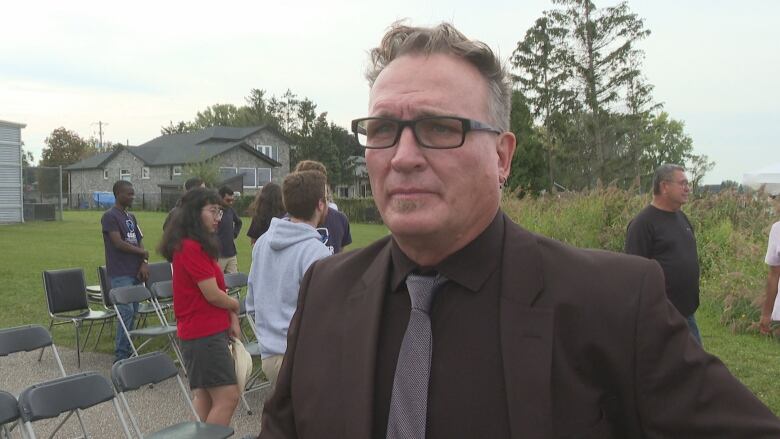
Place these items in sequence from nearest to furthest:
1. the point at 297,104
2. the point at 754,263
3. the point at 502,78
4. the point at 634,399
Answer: the point at 634,399, the point at 502,78, the point at 754,263, the point at 297,104

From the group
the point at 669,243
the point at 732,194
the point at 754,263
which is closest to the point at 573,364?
the point at 669,243

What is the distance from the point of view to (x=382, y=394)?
1.40m

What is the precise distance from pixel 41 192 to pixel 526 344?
120ft

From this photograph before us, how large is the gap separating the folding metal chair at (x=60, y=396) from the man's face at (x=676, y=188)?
15.3 feet

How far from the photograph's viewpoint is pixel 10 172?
3084 cm

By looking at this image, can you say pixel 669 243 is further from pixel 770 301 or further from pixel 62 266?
pixel 62 266

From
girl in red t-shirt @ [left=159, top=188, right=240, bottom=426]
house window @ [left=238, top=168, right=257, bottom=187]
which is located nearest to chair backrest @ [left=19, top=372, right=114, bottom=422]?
girl in red t-shirt @ [left=159, top=188, right=240, bottom=426]

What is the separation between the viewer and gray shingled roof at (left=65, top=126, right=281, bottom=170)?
57.9 m

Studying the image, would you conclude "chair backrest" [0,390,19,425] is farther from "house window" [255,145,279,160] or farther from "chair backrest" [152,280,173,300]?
"house window" [255,145,279,160]

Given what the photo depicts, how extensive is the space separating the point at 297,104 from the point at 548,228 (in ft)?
263

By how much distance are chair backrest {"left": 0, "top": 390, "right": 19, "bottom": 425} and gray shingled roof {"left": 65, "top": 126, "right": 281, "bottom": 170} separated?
52.9 m

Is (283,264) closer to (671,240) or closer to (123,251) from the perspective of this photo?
(671,240)

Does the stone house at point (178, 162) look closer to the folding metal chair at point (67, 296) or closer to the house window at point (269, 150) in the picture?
the house window at point (269, 150)

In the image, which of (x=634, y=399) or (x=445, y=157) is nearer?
(x=634, y=399)
